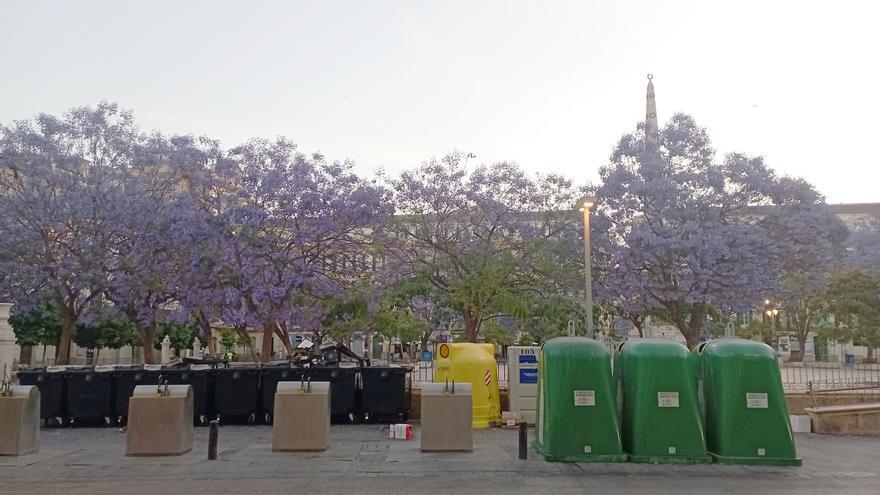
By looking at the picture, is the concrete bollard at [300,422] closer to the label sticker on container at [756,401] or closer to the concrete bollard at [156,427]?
the concrete bollard at [156,427]

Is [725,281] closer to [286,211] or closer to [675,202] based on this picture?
[675,202]

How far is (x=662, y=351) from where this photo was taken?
10.3m

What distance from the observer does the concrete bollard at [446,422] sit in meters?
10.9

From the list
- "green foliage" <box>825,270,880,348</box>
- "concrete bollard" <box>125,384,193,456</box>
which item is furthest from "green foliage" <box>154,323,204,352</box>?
"concrete bollard" <box>125,384,193,456</box>

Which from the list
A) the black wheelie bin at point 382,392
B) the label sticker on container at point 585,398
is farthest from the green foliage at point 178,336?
the label sticker on container at point 585,398

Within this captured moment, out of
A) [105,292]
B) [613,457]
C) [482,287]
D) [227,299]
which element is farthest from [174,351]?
[613,457]

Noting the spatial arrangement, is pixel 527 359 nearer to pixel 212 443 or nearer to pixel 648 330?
pixel 212 443

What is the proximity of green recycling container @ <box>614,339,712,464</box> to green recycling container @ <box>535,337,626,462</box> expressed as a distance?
296mm

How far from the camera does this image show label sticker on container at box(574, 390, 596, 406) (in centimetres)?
1020

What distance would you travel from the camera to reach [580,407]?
1020cm

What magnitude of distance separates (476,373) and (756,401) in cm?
561

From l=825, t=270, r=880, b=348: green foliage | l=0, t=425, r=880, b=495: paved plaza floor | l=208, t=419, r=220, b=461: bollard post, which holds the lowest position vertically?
l=0, t=425, r=880, b=495: paved plaza floor

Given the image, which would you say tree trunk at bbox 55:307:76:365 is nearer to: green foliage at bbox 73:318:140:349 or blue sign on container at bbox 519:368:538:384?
blue sign on container at bbox 519:368:538:384

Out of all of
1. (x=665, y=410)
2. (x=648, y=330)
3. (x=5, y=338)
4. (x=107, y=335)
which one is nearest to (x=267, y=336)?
(x=5, y=338)
